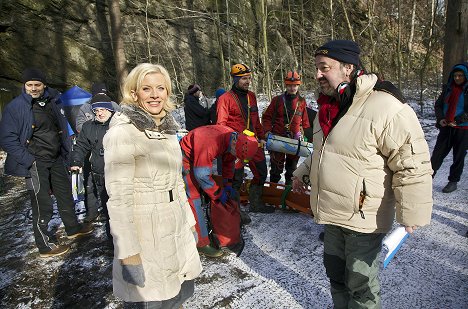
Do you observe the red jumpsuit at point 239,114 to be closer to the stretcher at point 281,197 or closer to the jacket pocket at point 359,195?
the stretcher at point 281,197

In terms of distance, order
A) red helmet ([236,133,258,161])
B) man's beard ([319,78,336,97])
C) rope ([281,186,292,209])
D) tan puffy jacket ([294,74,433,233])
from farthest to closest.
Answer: rope ([281,186,292,209]) → red helmet ([236,133,258,161]) → man's beard ([319,78,336,97]) → tan puffy jacket ([294,74,433,233])

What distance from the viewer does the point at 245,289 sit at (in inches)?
111

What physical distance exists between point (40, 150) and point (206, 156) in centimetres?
194

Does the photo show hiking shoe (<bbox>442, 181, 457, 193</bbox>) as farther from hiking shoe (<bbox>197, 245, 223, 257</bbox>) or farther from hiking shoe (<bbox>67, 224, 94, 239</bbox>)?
hiking shoe (<bbox>67, 224, 94, 239</bbox>)

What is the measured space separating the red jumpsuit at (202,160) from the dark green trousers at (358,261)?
4.93ft

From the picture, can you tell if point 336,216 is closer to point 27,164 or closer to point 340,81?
point 340,81

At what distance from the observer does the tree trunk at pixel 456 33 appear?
21.1 ft

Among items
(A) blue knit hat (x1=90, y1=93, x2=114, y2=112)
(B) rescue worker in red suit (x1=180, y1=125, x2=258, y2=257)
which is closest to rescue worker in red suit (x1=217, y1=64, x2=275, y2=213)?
(B) rescue worker in red suit (x1=180, y1=125, x2=258, y2=257)

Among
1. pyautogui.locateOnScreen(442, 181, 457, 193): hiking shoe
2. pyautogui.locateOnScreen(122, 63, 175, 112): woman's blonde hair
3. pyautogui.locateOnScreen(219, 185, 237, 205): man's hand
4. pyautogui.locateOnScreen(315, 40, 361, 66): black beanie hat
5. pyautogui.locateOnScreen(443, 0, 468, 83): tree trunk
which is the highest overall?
pyautogui.locateOnScreen(443, 0, 468, 83): tree trunk

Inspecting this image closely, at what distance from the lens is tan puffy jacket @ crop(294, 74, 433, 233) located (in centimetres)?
161

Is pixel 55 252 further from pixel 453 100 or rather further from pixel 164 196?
pixel 453 100

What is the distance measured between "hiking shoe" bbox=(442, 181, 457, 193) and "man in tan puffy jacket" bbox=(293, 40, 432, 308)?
136 inches

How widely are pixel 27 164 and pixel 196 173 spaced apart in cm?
182

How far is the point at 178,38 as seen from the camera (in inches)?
605
